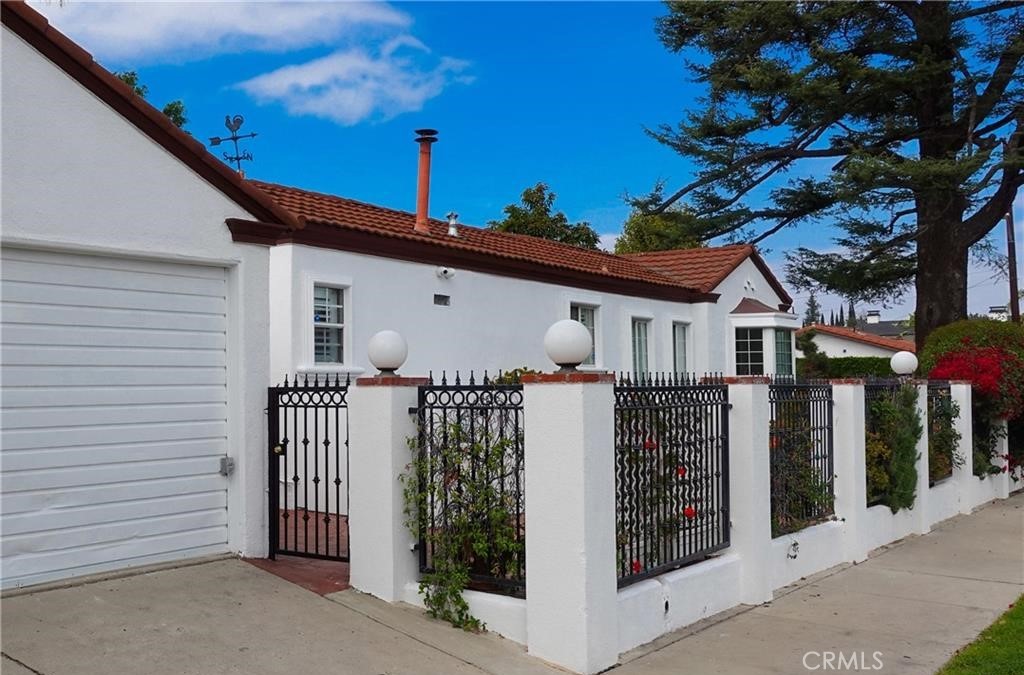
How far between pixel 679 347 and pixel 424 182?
321 inches

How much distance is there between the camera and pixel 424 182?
1482 cm

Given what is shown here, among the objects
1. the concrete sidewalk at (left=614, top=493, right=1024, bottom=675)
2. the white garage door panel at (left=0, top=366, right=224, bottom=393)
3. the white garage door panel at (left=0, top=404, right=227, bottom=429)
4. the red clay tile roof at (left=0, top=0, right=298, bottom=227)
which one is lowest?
the concrete sidewalk at (left=614, top=493, right=1024, bottom=675)

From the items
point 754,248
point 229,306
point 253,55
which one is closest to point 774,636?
point 229,306

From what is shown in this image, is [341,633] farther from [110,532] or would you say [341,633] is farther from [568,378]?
[568,378]

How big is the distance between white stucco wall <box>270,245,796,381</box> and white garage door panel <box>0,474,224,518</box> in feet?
12.4

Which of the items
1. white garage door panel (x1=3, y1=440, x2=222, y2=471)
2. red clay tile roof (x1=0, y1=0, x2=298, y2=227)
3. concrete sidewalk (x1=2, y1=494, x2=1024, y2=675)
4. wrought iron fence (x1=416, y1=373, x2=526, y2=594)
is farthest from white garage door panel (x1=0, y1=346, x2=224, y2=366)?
wrought iron fence (x1=416, y1=373, x2=526, y2=594)

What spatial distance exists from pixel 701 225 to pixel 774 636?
695 inches

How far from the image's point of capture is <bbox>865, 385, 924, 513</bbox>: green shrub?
10.4 m

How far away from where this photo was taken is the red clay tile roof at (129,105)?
19.8ft

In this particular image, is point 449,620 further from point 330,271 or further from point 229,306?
point 330,271

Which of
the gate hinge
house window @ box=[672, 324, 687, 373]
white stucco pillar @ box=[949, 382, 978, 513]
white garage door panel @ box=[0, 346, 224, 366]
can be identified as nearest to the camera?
white garage door panel @ box=[0, 346, 224, 366]

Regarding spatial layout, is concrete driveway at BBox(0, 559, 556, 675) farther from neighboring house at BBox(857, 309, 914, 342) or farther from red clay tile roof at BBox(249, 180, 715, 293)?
neighboring house at BBox(857, 309, 914, 342)

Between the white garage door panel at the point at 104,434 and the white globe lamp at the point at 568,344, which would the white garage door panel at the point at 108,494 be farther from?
the white globe lamp at the point at 568,344

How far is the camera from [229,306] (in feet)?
24.2
